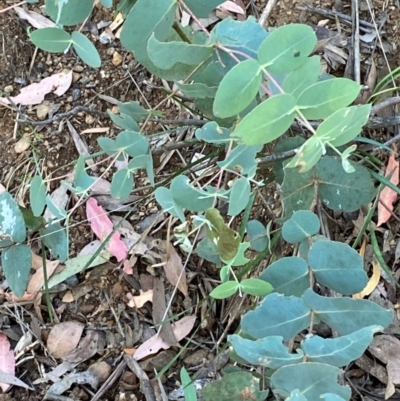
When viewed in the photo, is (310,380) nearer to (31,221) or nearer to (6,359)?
(31,221)

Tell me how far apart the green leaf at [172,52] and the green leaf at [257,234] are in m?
0.37

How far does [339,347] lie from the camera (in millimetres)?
633

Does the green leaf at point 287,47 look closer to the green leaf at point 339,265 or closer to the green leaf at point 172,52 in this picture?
the green leaf at point 172,52

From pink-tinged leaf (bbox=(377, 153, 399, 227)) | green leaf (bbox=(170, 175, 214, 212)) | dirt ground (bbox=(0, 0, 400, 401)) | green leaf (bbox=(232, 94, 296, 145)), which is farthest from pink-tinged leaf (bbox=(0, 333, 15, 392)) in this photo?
green leaf (bbox=(232, 94, 296, 145))

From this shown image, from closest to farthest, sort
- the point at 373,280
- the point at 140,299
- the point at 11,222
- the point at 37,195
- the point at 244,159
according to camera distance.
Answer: the point at 244,159, the point at 37,195, the point at 11,222, the point at 373,280, the point at 140,299

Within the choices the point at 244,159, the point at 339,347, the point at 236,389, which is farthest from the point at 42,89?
the point at 339,347

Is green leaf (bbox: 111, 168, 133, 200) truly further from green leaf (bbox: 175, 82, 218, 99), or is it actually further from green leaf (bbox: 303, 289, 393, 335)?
green leaf (bbox: 303, 289, 393, 335)

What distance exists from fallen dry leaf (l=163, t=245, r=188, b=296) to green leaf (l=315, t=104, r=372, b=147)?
0.73 metres

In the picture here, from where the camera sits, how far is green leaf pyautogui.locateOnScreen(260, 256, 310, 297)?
77cm

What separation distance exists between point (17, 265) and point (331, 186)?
543 millimetres

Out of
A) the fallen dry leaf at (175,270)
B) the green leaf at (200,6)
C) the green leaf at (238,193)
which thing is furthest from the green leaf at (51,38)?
the fallen dry leaf at (175,270)

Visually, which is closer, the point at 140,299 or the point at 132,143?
the point at 132,143

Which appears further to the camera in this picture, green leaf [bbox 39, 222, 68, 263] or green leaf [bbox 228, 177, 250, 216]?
green leaf [bbox 39, 222, 68, 263]

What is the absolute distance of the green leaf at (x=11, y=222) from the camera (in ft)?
A: 3.15
